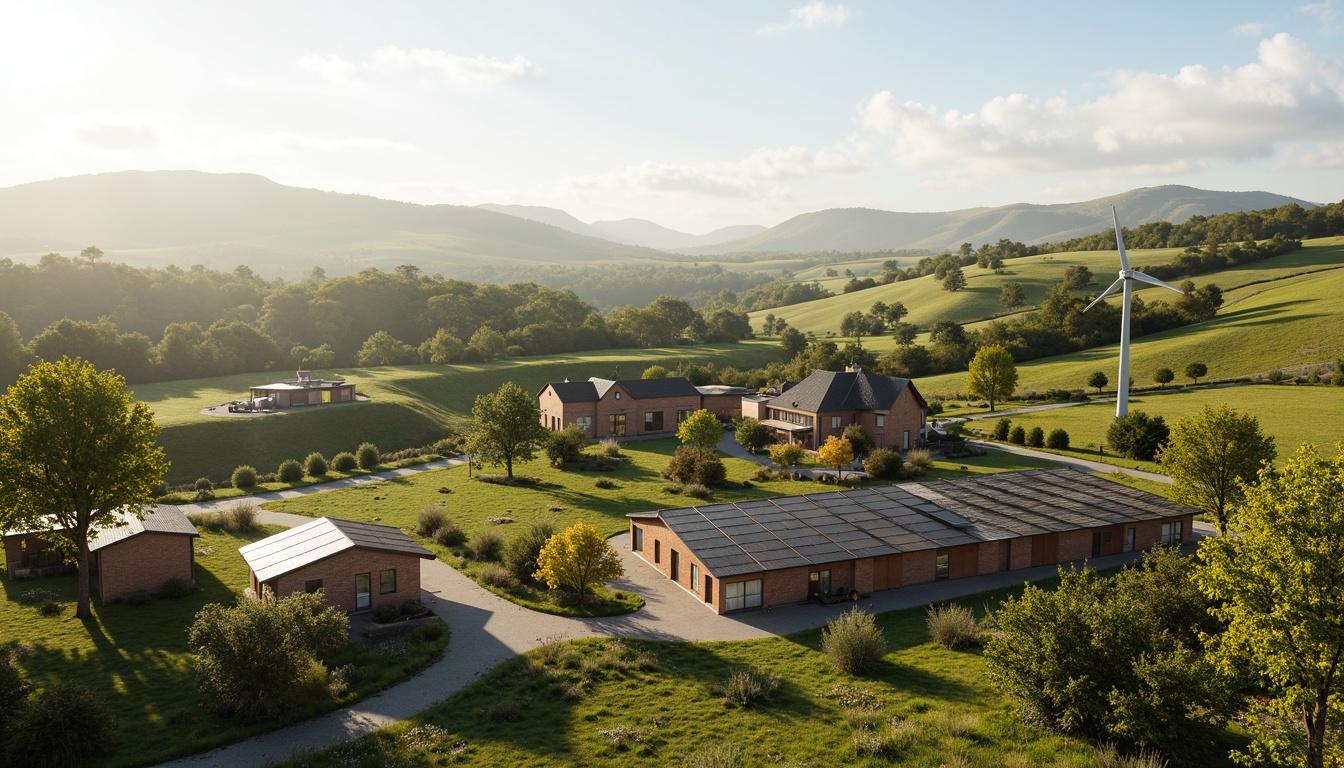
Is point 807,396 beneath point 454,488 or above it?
above

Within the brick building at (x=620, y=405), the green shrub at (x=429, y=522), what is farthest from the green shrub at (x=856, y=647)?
the brick building at (x=620, y=405)

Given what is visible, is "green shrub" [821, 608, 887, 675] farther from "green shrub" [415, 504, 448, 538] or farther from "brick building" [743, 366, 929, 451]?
"brick building" [743, 366, 929, 451]

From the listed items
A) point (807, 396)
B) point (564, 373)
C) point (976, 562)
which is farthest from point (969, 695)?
point (564, 373)

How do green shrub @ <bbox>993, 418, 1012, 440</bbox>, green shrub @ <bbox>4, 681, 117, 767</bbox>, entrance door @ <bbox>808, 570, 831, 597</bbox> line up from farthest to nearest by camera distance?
green shrub @ <bbox>993, 418, 1012, 440</bbox>, entrance door @ <bbox>808, 570, 831, 597</bbox>, green shrub @ <bbox>4, 681, 117, 767</bbox>

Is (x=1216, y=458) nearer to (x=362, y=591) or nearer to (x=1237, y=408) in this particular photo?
(x=1237, y=408)

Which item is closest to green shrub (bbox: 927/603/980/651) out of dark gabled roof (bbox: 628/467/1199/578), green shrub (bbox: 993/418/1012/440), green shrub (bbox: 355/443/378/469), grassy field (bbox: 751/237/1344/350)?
dark gabled roof (bbox: 628/467/1199/578)

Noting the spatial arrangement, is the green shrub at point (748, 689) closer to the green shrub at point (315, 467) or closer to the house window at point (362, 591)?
the house window at point (362, 591)

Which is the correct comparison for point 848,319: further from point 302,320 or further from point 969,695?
point 969,695
